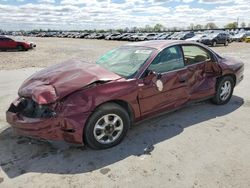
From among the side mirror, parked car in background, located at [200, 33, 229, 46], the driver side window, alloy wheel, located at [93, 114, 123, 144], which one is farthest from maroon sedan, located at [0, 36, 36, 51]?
alloy wheel, located at [93, 114, 123, 144]

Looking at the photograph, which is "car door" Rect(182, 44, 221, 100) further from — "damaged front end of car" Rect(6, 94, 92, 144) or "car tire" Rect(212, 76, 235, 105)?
"damaged front end of car" Rect(6, 94, 92, 144)

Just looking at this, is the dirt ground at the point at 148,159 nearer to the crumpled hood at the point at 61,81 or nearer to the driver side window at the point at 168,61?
the crumpled hood at the point at 61,81

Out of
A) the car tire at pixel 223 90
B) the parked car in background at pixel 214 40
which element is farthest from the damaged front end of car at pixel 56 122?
the parked car in background at pixel 214 40

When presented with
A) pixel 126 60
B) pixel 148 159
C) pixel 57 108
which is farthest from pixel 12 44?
pixel 148 159

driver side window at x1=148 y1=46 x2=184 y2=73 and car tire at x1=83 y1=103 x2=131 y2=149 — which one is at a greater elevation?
driver side window at x1=148 y1=46 x2=184 y2=73

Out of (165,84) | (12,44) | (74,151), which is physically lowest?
(74,151)

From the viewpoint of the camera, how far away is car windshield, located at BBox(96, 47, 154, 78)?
4.15 metres

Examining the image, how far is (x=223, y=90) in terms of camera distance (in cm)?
554

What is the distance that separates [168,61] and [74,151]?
7.18 feet

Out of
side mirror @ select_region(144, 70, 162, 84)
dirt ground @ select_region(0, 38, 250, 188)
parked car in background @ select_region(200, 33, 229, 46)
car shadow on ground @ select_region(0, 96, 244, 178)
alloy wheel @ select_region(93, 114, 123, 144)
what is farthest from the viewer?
parked car in background @ select_region(200, 33, 229, 46)

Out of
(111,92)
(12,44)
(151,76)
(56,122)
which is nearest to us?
(56,122)

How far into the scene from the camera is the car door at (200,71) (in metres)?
4.83

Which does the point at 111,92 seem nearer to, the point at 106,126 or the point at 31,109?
the point at 106,126

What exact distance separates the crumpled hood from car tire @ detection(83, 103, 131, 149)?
17.4 inches
